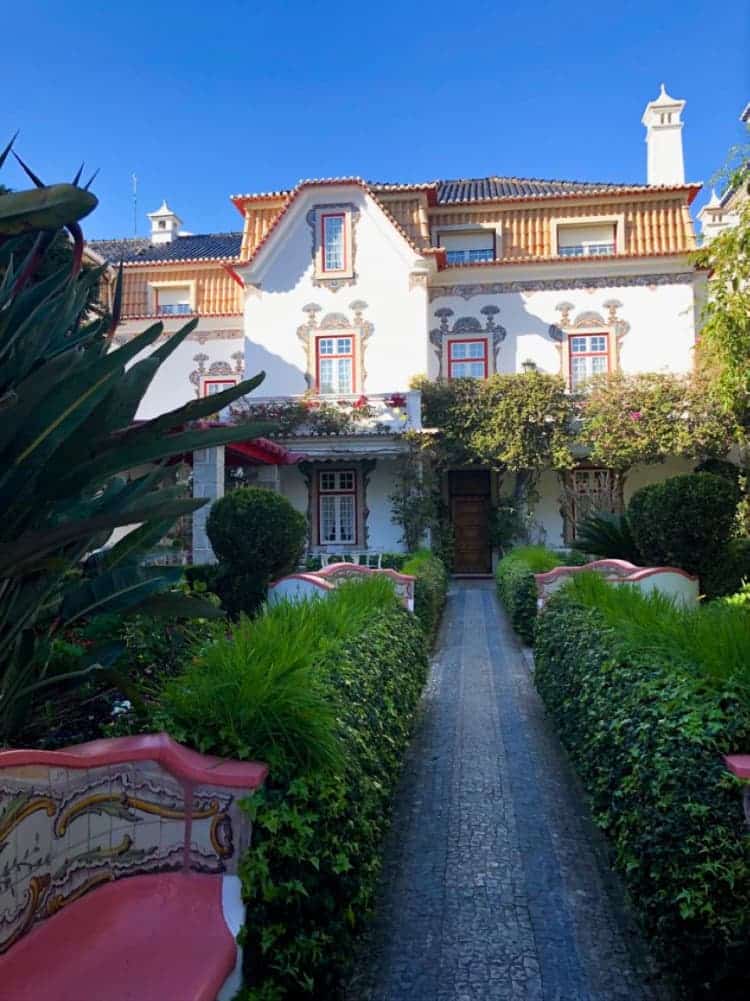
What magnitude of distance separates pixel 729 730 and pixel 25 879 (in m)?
2.59

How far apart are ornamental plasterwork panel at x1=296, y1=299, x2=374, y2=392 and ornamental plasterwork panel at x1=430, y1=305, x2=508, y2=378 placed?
211 centimetres

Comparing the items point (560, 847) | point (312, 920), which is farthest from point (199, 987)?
point (560, 847)

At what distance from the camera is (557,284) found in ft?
67.5

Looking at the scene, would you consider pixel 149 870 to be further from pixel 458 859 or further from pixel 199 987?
pixel 458 859

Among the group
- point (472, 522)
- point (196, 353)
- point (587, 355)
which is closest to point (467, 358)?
point (587, 355)

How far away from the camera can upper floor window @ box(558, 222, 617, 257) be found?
69.5ft

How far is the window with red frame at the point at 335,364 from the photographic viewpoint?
20.5 m

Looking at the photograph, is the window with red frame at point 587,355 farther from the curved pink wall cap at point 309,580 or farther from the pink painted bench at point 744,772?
the pink painted bench at point 744,772

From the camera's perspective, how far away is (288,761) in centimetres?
267

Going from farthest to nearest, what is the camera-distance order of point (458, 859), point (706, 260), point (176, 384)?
point (176, 384)
point (706, 260)
point (458, 859)

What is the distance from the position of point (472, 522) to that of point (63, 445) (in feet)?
61.6

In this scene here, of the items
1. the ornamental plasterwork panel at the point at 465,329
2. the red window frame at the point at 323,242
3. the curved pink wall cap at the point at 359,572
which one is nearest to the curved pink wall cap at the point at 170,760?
the curved pink wall cap at the point at 359,572

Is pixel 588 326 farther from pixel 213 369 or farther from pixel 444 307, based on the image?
pixel 213 369

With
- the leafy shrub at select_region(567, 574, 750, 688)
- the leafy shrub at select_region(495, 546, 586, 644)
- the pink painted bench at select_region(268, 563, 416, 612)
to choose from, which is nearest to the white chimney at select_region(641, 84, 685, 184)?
the leafy shrub at select_region(495, 546, 586, 644)
